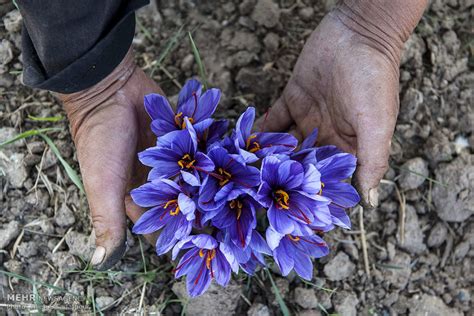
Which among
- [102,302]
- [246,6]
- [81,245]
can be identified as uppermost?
[246,6]

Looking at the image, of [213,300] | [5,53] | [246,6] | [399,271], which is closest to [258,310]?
[213,300]

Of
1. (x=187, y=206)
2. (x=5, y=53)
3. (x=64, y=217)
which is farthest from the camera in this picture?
(x=5, y=53)

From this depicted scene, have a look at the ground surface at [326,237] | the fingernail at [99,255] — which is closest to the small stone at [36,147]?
the ground surface at [326,237]

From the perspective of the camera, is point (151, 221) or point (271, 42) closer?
point (151, 221)

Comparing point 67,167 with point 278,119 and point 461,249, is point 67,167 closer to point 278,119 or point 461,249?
point 278,119

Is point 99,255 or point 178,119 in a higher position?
point 178,119

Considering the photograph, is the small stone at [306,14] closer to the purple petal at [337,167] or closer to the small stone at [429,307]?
the purple petal at [337,167]

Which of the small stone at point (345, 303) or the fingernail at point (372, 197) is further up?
the fingernail at point (372, 197)

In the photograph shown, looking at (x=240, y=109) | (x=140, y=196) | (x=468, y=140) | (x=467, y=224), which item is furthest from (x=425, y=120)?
(x=140, y=196)
